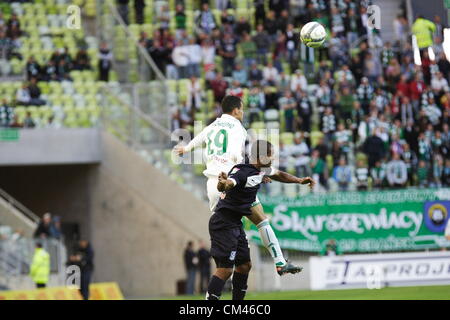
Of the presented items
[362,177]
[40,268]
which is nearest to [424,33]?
[362,177]

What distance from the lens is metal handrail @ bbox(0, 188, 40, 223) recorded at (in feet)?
102

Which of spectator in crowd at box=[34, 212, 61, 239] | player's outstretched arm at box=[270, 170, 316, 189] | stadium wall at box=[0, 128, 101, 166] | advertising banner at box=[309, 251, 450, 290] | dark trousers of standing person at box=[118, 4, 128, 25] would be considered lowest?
advertising banner at box=[309, 251, 450, 290]

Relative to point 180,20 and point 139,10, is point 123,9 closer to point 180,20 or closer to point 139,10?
point 139,10

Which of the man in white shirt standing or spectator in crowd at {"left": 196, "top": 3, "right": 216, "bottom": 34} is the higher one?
spectator in crowd at {"left": 196, "top": 3, "right": 216, "bottom": 34}

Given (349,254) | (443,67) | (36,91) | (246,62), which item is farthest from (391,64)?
(36,91)

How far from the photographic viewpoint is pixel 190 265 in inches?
1144

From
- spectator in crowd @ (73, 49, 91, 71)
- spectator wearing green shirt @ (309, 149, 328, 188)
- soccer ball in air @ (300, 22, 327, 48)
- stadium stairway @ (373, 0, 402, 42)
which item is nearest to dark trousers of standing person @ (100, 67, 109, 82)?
spectator in crowd @ (73, 49, 91, 71)

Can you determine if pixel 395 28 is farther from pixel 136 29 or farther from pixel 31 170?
pixel 31 170

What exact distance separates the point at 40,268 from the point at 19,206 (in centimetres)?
628

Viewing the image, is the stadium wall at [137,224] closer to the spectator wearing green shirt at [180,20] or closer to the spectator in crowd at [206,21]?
the spectator wearing green shirt at [180,20]

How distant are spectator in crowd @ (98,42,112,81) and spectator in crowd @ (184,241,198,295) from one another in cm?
588

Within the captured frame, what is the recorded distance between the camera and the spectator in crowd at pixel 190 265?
29009 millimetres

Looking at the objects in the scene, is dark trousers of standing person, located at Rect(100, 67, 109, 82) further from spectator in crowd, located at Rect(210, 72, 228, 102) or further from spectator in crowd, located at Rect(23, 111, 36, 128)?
spectator in crowd, located at Rect(210, 72, 228, 102)

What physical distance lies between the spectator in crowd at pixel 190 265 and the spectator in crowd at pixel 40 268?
4.73 metres
